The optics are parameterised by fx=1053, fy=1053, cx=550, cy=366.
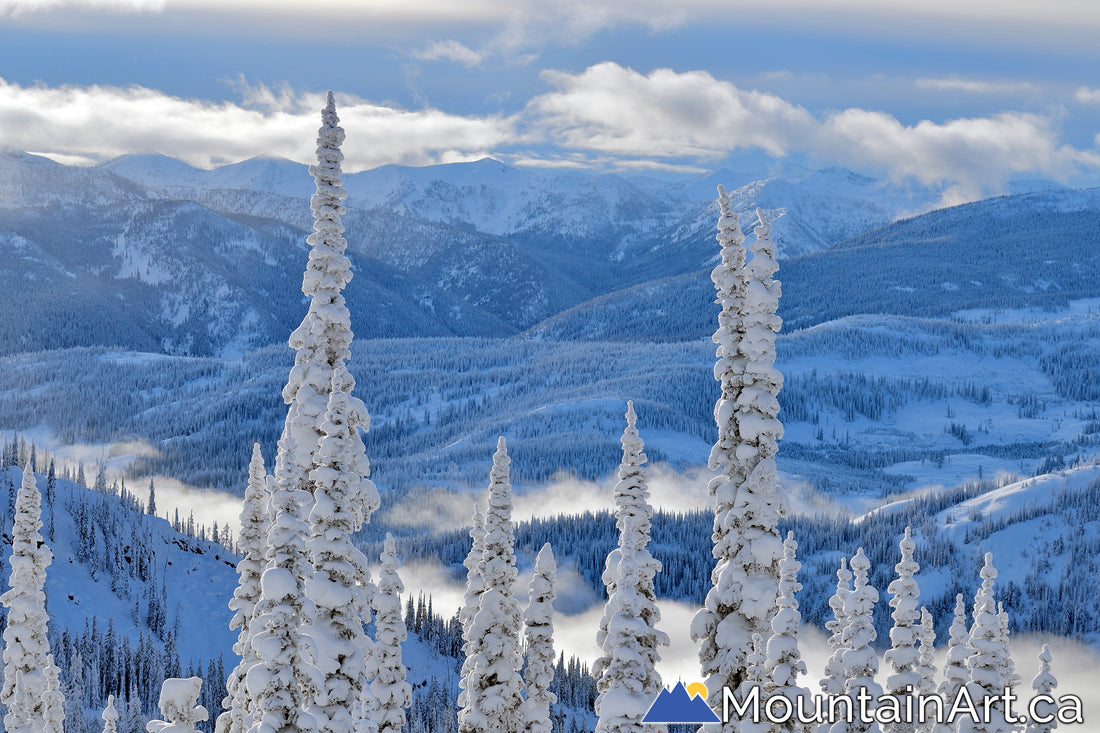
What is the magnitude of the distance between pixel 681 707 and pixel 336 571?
340 inches

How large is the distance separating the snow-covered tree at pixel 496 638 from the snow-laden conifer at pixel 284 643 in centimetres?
1039

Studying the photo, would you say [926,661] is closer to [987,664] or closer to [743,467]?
[987,664]

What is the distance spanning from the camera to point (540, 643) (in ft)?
106

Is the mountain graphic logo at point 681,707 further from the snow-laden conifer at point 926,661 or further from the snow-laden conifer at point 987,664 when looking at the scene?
the snow-laden conifer at point 926,661

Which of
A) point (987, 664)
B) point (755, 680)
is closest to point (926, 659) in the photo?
point (987, 664)

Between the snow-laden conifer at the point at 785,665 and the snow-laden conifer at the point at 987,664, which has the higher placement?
the snow-laden conifer at the point at 785,665

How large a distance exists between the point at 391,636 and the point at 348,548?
7.60m

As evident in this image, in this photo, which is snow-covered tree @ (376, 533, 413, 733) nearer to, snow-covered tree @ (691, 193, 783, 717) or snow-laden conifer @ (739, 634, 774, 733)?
snow-covered tree @ (691, 193, 783, 717)

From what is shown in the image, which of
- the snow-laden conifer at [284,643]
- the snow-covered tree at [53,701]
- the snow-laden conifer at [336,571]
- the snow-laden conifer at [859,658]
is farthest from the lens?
the snow-covered tree at [53,701]

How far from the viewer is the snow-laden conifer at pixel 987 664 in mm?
31938

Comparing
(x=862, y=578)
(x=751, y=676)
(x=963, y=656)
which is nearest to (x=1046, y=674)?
(x=963, y=656)

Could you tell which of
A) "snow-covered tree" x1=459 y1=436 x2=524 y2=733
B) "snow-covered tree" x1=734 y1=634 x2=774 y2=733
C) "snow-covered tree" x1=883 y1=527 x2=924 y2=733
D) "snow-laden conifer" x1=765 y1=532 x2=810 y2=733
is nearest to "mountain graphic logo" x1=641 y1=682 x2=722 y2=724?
"snow-covered tree" x1=734 y1=634 x2=774 y2=733

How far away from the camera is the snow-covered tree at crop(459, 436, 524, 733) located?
31.5m

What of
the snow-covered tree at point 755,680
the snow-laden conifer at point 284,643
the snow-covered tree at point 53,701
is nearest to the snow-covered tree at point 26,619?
the snow-covered tree at point 53,701
